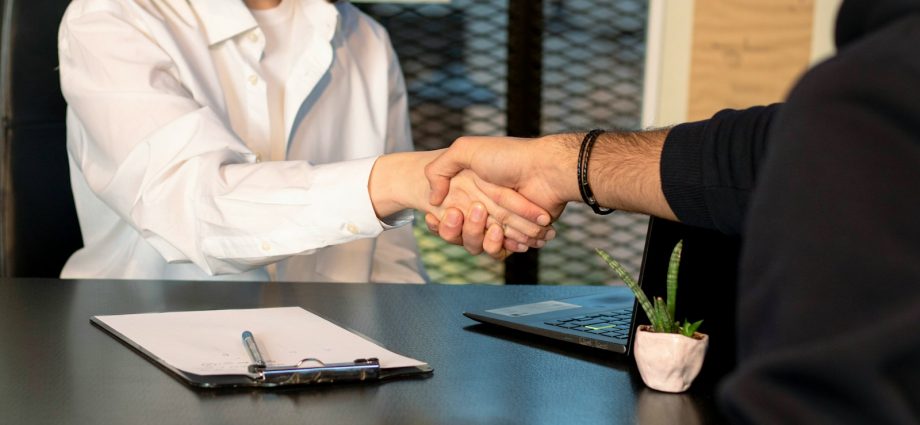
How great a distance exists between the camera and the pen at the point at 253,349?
0.84 meters

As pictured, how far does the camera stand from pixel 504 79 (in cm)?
272

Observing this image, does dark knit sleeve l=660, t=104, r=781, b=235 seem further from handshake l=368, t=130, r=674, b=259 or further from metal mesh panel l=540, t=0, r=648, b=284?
metal mesh panel l=540, t=0, r=648, b=284

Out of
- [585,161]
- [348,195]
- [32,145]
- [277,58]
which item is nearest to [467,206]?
[348,195]

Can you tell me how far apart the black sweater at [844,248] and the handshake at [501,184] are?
2.27 feet

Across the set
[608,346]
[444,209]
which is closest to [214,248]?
[444,209]

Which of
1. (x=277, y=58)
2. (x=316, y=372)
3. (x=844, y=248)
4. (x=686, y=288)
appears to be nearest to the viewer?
(x=844, y=248)

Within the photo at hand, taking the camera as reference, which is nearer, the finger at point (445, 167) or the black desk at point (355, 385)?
the black desk at point (355, 385)

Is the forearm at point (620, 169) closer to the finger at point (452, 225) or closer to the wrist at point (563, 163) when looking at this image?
the wrist at point (563, 163)

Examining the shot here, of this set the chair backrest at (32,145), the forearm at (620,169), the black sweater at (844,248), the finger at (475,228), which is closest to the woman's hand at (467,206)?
the finger at (475,228)

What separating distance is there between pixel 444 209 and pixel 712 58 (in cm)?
156

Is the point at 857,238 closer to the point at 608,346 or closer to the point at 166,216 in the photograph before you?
the point at 608,346

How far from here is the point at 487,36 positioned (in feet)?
8.88

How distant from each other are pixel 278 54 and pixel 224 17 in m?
0.13

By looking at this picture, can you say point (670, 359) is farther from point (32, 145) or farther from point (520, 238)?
point (32, 145)
